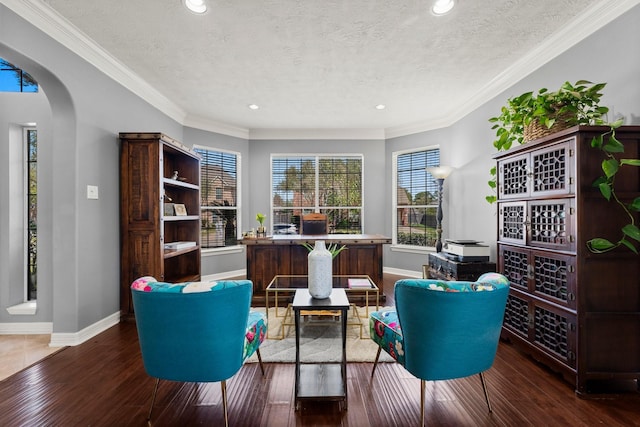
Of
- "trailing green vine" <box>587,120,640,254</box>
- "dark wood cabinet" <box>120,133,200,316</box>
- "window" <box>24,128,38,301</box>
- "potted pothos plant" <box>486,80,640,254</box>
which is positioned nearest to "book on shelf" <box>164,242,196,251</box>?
"dark wood cabinet" <box>120,133,200,316</box>

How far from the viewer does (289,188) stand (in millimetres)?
5707

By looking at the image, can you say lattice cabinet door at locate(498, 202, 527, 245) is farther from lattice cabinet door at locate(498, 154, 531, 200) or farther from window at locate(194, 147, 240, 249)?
window at locate(194, 147, 240, 249)

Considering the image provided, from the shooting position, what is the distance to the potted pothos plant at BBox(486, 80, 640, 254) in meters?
1.73

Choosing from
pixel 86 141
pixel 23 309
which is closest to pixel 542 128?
pixel 86 141

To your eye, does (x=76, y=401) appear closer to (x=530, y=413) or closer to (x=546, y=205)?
(x=530, y=413)

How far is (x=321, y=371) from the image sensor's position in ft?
6.88

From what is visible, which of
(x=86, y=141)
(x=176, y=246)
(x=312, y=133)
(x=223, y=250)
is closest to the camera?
(x=86, y=141)

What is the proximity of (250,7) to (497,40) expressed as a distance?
2216 mm

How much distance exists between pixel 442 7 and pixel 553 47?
1.31 meters

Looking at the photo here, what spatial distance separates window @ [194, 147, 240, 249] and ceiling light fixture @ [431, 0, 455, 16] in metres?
4.09

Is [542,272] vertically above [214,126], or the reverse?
[214,126]

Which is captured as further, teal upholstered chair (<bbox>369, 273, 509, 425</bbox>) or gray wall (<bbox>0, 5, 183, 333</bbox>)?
gray wall (<bbox>0, 5, 183, 333</bbox>)

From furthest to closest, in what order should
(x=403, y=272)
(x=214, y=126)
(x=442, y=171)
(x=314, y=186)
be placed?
1. (x=314, y=186)
2. (x=403, y=272)
3. (x=214, y=126)
4. (x=442, y=171)

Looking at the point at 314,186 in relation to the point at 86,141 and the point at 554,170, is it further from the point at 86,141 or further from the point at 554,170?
the point at 554,170
